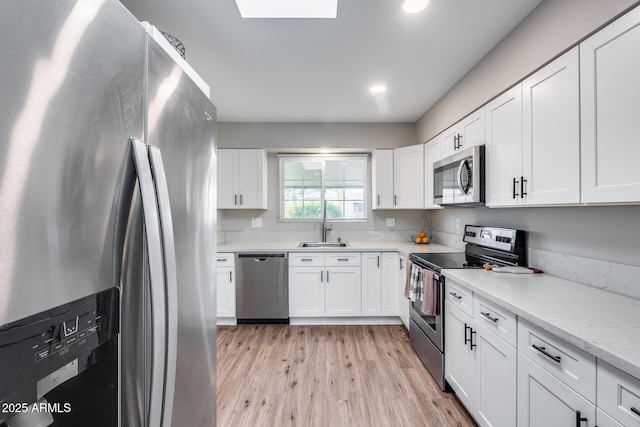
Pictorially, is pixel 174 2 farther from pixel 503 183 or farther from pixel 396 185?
pixel 396 185

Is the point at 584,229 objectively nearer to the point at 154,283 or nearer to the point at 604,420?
the point at 604,420

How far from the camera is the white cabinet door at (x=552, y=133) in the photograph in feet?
4.66

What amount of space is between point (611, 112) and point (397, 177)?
8.20 ft

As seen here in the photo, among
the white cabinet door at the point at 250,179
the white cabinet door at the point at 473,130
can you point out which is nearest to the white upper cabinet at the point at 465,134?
the white cabinet door at the point at 473,130

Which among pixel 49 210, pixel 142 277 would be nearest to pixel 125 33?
pixel 49 210

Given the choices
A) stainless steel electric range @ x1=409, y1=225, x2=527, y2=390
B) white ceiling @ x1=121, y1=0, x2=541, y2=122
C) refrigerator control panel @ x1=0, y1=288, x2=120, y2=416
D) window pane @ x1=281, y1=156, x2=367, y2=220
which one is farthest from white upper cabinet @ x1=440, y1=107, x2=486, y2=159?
refrigerator control panel @ x1=0, y1=288, x2=120, y2=416

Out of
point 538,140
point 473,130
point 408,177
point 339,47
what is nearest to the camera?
point 538,140

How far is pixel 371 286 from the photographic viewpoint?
11.1ft

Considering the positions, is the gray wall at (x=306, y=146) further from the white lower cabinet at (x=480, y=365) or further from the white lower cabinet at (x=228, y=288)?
the white lower cabinet at (x=480, y=365)

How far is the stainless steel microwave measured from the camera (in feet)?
7.16

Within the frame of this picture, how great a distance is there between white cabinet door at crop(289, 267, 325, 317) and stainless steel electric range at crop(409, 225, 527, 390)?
1036 millimetres

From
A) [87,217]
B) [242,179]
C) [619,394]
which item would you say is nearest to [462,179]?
[619,394]

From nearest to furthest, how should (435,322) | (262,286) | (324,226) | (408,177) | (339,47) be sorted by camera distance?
(339,47)
(435,322)
(262,286)
(408,177)
(324,226)

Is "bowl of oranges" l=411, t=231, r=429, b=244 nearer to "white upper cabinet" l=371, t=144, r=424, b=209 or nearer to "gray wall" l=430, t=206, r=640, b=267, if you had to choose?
"white upper cabinet" l=371, t=144, r=424, b=209
